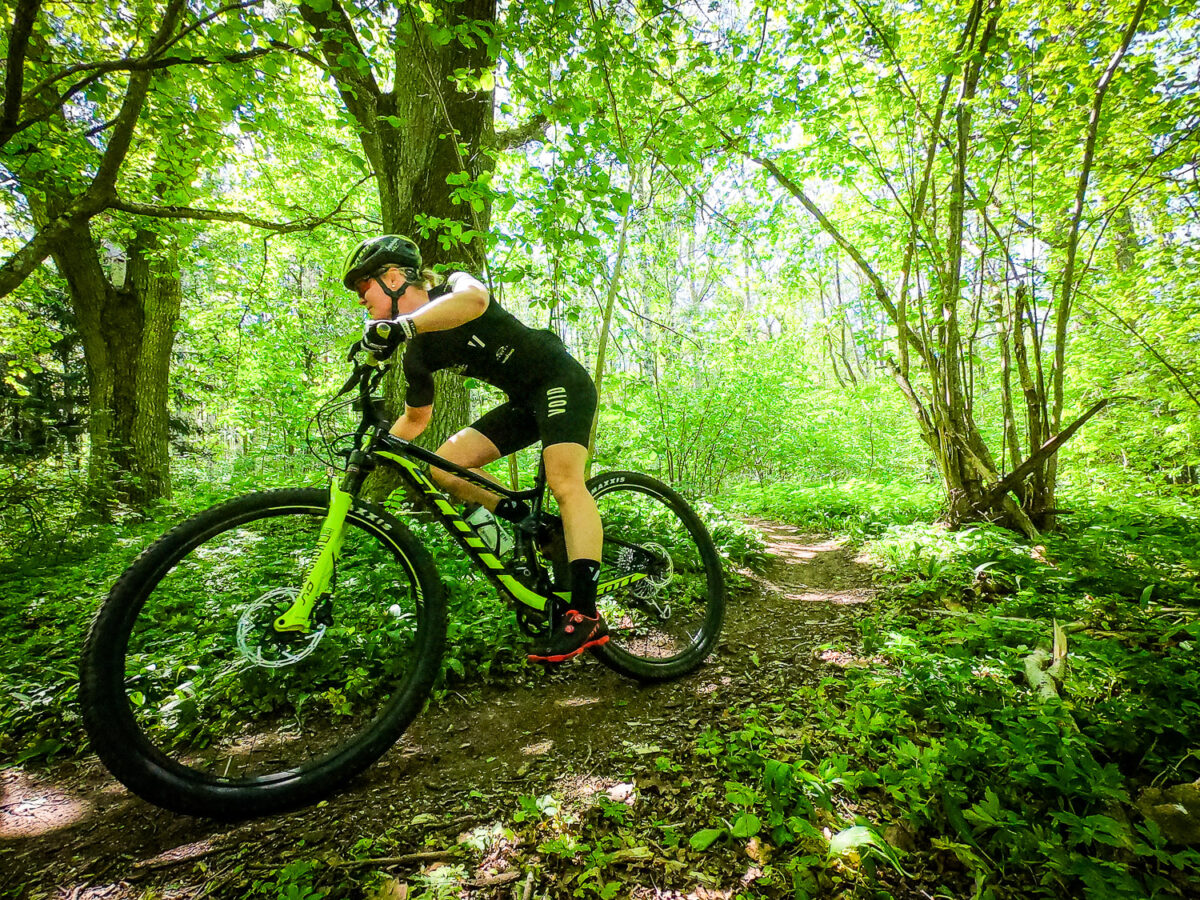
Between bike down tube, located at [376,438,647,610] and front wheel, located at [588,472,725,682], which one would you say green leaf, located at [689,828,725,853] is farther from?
bike down tube, located at [376,438,647,610]

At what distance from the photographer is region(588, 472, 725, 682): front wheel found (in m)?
2.89

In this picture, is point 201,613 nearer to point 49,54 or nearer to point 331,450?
point 331,450

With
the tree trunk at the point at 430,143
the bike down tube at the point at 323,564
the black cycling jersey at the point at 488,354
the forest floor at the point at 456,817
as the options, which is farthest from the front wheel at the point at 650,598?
the tree trunk at the point at 430,143

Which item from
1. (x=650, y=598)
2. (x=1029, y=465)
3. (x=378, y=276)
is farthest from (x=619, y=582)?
(x=1029, y=465)

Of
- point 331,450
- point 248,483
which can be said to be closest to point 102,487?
point 248,483

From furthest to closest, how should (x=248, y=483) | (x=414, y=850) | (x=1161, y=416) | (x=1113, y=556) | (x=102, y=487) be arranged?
(x=248, y=483)
(x=1161, y=416)
(x=102, y=487)
(x=1113, y=556)
(x=414, y=850)

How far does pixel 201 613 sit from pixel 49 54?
5.69 metres

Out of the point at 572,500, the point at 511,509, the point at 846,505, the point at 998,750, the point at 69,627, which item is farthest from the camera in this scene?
the point at 846,505

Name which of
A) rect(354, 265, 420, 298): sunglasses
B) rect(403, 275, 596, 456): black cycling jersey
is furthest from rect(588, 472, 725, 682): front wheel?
rect(354, 265, 420, 298): sunglasses

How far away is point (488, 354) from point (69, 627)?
3452 millimetres

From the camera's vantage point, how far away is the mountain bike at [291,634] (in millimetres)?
1618

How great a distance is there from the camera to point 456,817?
1.71 m

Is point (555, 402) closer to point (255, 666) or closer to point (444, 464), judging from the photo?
point (444, 464)

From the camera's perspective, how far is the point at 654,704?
99.3 inches
